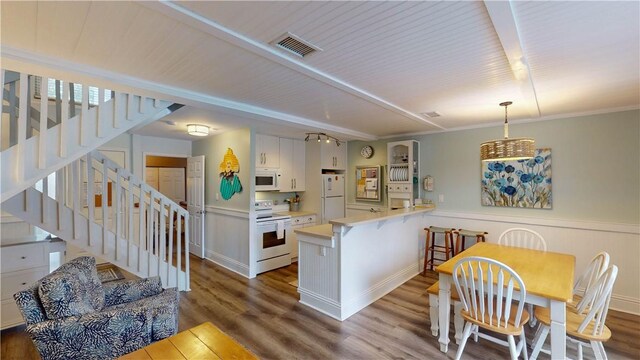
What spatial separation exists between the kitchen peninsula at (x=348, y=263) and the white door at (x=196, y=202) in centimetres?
272

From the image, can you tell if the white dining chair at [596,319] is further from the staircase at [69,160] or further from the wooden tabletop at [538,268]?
the staircase at [69,160]

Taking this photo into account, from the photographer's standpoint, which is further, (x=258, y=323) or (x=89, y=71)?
(x=258, y=323)

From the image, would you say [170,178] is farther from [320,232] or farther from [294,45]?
[294,45]

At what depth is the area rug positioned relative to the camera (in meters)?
3.85

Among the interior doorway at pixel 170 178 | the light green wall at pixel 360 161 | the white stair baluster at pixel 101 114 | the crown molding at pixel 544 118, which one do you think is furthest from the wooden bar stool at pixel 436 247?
the interior doorway at pixel 170 178

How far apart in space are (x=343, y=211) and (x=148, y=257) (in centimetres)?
352

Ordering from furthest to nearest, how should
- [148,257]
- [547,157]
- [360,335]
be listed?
1. [547,157]
2. [148,257]
3. [360,335]

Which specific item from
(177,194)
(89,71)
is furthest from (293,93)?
(177,194)

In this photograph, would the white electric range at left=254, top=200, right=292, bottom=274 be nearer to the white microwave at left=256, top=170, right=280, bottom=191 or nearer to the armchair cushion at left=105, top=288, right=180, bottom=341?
the white microwave at left=256, top=170, right=280, bottom=191

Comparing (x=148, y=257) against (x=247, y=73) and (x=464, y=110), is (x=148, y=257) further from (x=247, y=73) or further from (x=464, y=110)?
(x=464, y=110)

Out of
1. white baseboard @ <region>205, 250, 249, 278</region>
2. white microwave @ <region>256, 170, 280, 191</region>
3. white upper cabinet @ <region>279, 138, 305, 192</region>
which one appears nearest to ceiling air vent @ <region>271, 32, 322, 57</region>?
white microwave @ <region>256, 170, 280, 191</region>

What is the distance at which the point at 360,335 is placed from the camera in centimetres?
267

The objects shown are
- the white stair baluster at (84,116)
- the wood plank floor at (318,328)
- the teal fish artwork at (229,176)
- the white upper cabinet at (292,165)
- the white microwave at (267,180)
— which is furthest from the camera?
the white upper cabinet at (292,165)

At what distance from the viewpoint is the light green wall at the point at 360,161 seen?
5.32 metres
